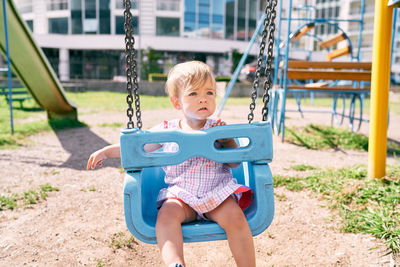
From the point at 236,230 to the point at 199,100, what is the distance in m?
0.64

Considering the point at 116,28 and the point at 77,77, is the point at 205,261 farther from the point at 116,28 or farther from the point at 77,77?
the point at 116,28

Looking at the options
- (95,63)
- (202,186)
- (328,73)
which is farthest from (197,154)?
(95,63)

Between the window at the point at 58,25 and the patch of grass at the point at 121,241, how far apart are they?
2375 cm

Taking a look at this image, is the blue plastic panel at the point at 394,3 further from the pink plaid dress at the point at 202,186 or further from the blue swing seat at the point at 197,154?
the pink plaid dress at the point at 202,186

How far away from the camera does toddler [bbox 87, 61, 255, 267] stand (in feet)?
5.11

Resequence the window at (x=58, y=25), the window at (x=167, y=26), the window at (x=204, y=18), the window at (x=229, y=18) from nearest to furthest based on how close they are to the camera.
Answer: the window at (x=167, y=26) < the window at (x=204, y=18) < the window at (x=58, y=25) < the window at (x=229, y=18)

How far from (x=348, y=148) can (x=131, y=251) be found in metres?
4.02

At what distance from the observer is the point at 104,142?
17.5 feet

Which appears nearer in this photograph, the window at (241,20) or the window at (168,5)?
the window at (168,5)

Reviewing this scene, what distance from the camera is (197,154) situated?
1.60 meters

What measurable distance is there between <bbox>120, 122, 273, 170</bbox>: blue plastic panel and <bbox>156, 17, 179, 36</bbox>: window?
22208 mm

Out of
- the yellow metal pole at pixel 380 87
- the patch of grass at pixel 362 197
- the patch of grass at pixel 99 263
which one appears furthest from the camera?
the yellow metal pole at pixel 380 87

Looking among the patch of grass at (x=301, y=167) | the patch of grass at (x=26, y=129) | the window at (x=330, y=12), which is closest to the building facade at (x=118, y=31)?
the patch of grass at (x=26, y=129)

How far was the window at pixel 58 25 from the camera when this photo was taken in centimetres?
2333
